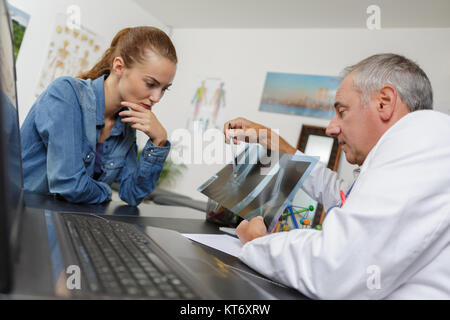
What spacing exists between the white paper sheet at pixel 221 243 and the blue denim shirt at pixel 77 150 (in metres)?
0.44

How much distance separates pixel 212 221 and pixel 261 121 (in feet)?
9.83

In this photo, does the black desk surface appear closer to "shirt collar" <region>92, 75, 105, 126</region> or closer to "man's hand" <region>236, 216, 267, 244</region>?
"man's hand" <region>236, 216, 267, 244</region>

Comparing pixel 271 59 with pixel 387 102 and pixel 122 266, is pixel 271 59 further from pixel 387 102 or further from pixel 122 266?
pixel 122 266

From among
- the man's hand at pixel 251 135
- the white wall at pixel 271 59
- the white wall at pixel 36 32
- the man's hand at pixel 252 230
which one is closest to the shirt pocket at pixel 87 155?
the man's hand at pixel 251 135

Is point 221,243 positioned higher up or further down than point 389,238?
further down

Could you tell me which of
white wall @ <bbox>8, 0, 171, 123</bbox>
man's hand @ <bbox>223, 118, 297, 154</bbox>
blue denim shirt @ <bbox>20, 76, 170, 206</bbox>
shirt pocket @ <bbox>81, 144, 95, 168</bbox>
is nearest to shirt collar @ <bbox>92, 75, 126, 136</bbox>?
blue denim shirt @ <bbox>20, 76, 170, 206</bbox>

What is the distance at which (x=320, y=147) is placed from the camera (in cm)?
368

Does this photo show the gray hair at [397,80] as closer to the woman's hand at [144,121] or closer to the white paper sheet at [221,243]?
the white paper sheet at [221,243]

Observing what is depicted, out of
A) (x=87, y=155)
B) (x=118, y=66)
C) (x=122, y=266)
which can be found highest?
(x=118, y=66)

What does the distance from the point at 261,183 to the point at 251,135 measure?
0.40m

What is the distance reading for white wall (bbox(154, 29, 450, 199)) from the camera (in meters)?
3.41

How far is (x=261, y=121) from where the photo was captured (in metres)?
4.20

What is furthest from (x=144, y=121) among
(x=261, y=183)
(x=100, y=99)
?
(x=261, y=183)

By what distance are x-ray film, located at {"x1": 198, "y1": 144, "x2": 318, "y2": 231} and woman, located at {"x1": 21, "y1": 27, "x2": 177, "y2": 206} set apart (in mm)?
372
